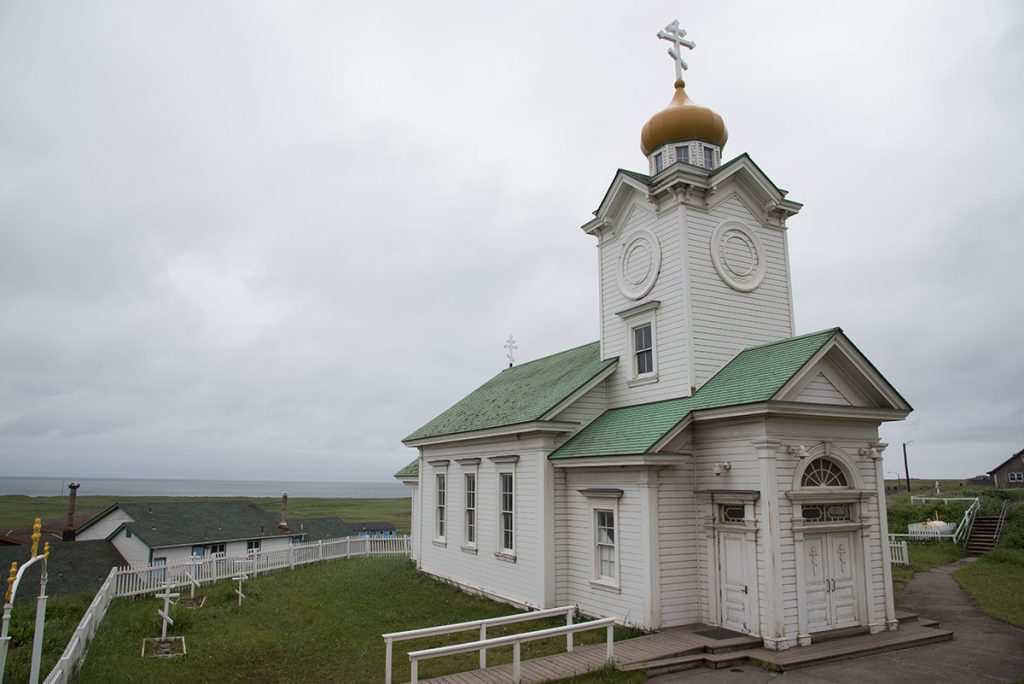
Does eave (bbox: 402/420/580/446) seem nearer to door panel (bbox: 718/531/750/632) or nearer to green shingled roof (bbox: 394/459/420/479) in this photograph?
door panel (bbox: 718/531/750/632)

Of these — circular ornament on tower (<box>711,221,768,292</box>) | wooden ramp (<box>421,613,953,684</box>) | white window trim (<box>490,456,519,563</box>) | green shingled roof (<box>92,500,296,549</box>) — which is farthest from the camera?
green shingled roof (<box>92,500,296,549</box>)

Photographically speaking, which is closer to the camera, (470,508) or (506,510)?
(506,510)

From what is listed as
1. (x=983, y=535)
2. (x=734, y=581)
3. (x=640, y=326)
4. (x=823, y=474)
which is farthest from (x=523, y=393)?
(x=983, y=535)

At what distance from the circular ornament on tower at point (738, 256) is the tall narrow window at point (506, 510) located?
299 inches

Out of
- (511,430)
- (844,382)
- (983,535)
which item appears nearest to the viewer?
(844,382)

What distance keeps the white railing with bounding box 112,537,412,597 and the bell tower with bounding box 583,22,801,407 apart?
1472cm

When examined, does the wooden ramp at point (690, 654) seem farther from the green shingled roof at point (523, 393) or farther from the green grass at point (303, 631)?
the green shingled roof at point (523, 393)

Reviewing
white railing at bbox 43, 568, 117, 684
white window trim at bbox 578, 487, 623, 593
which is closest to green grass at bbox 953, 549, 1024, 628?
white window trim at bbox 578, 487, 623, 593

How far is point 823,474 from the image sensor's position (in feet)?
43.0

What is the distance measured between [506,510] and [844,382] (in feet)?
29.0

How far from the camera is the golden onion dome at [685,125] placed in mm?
17094

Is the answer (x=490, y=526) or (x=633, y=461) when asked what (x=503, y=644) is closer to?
(x=633, y=461)

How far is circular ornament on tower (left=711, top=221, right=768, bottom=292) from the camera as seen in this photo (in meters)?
15.8

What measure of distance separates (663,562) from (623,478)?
1.84 metres
